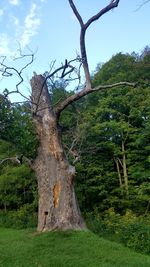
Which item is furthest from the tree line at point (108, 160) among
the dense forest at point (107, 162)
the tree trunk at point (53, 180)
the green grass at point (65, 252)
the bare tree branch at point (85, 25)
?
the green grass at point (65, 252)

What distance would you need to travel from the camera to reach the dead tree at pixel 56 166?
1038cm

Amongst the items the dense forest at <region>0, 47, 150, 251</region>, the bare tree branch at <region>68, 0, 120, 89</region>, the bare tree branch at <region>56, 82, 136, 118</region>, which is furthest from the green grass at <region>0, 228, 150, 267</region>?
the dense forest at <region>0, 47, 150, 251</region>

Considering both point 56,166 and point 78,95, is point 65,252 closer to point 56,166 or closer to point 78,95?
point 56,166

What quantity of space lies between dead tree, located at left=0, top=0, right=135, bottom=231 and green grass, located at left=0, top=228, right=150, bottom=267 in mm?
724

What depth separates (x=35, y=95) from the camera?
1266 centimetres

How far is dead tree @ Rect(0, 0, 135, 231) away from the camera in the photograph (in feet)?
Answer: 34.1

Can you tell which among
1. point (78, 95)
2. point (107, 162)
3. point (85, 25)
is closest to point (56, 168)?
point (78, 95)

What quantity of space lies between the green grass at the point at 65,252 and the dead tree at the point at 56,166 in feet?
2.38

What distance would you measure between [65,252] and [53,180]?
307 centimetres

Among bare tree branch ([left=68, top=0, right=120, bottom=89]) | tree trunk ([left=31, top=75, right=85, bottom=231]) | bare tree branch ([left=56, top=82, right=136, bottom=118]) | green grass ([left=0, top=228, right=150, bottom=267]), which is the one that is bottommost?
green grass ([left=0, top=228, right=150, bottom=267])

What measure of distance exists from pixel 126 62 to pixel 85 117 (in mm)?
4770

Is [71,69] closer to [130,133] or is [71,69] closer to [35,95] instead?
[35,95]

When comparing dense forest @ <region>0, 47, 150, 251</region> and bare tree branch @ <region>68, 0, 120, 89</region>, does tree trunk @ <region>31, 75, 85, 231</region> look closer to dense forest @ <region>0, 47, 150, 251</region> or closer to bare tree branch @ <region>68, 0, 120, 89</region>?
bare tree branch @ <region>68, 0, 120, 89</region>

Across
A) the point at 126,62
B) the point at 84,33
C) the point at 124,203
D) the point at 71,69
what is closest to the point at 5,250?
the point at 71,69
